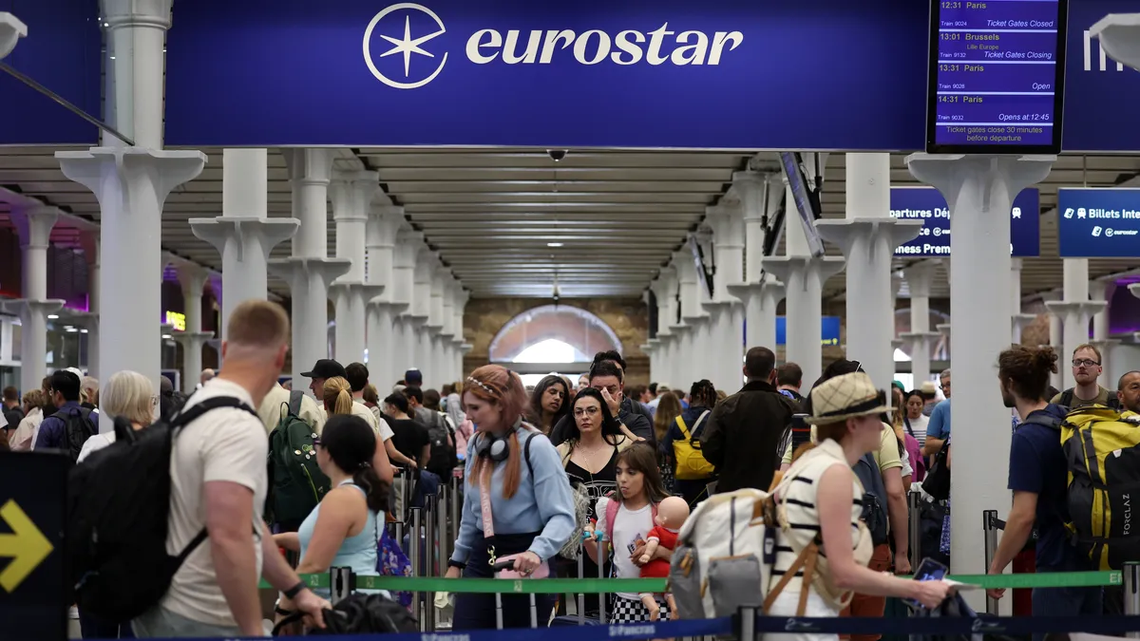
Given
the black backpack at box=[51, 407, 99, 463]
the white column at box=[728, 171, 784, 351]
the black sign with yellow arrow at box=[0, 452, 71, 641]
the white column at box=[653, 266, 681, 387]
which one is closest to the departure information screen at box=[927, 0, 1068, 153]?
the black backpack at box=[51, 407, 99, 463]

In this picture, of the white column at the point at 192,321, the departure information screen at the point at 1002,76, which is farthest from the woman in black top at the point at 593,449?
the white column at the point at 192,321

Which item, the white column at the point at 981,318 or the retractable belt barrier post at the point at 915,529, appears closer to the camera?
the white column at the point at 981,318

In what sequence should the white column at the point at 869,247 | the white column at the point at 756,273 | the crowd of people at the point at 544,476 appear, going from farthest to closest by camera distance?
1. the white column at the point at 756,273
2. the white column at the point at 869,247
3. the crowd of people at the point at 544,476

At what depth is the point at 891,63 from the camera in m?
8.98

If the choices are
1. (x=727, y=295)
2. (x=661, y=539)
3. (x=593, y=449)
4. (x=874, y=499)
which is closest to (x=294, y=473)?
(x=593, y=449)

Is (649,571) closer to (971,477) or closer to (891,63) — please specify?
(971,477)

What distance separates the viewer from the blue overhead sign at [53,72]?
6891 mm

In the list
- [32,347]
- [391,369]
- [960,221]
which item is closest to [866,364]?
[960,221]

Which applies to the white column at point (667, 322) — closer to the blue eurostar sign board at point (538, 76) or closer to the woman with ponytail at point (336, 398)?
the blue eurostar sign board at point (538, 76)

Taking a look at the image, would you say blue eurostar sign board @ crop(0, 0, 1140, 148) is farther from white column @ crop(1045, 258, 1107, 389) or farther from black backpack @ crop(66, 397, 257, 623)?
white column @ crop(1045, 258, 1107, 389)

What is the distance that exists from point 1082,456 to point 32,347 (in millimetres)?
25064

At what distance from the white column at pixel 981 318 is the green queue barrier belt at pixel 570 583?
11.7 feet

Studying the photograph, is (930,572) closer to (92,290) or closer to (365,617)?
(365,617)

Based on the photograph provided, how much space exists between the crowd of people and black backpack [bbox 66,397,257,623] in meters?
0.04
